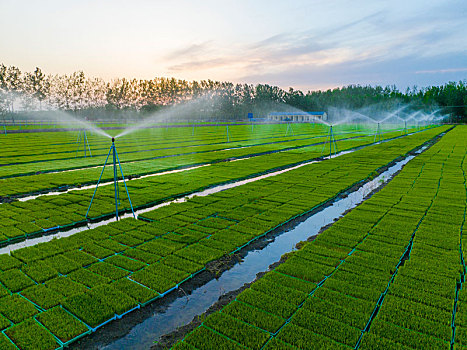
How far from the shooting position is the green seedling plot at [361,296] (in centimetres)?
449

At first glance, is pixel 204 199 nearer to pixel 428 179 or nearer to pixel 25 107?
pixel 428 179

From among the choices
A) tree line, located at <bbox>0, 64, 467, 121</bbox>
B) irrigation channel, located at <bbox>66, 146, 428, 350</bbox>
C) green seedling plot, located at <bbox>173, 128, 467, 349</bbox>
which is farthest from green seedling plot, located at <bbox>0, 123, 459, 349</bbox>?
tree line, located at <bbox>0, 64, 467, 121</bbox>

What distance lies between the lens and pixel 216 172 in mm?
16766

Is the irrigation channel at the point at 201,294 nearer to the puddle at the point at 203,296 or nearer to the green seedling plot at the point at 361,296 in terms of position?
the puddle at the point at 203,296

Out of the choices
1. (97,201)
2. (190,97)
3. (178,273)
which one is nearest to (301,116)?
(190,97)

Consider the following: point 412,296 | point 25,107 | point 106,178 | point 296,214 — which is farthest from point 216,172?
point 25,107

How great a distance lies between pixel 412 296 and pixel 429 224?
413cm

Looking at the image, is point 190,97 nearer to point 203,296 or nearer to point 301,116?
point 301,116

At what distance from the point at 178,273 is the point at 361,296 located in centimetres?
331

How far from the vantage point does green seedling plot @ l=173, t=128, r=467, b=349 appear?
4.49 meters

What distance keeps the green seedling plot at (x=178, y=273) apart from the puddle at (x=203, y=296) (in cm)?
27

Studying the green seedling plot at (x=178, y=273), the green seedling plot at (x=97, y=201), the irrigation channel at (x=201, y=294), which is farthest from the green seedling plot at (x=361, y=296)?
the green seedling plot at (x=97, y=201)

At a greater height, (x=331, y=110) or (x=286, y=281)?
(x=331, y=110)

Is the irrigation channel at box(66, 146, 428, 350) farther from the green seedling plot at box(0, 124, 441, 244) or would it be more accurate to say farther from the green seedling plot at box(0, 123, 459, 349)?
the green seedling plot at box(0, 124, 441, 244)
